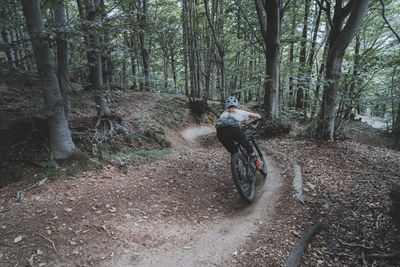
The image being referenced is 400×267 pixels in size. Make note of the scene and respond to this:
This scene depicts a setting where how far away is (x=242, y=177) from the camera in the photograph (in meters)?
4.38

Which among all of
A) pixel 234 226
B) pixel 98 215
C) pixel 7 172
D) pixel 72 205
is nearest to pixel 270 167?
pixel 234 226

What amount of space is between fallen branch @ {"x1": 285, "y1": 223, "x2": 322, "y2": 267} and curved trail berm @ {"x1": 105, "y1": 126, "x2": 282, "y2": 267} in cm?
66

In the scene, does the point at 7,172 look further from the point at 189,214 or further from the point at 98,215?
the point at 189,214

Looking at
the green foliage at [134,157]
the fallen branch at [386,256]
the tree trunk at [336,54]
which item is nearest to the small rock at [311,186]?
the fallen branch at [386,256]

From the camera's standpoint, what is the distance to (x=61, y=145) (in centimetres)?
475

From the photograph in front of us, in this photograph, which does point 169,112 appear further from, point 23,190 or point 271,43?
point 23,190

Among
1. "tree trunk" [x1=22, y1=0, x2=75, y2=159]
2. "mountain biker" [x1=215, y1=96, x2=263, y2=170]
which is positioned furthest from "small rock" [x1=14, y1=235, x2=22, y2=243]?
"mountain biker" [x1=215, y1=96, x2=263, y2=170]

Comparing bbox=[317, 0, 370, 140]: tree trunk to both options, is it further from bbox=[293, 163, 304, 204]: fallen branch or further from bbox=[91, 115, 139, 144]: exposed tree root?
bbox=[91, 115, 139, 144]: exposed tree root

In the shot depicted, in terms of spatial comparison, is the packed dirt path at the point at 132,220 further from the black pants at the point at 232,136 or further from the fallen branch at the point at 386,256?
the fallen branch at the point at 386,256

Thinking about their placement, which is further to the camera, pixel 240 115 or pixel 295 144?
pixel 295 144

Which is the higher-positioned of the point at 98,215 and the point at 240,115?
the point at 240,115

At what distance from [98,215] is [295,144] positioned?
6614mm

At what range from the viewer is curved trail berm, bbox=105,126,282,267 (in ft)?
9.29

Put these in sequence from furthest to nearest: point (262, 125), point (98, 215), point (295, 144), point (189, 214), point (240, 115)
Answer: point (262, 125) → point (295, 144) → point (240, 115) → point (189, 214) → point (98, 215)
